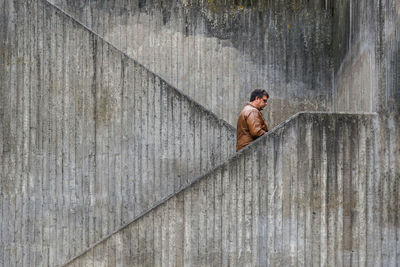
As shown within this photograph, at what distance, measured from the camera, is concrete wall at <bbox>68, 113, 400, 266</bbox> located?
17.6 feet

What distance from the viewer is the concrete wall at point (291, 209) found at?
5.38m

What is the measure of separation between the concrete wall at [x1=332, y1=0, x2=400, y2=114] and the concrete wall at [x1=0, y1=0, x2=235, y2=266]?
2529 millimetres

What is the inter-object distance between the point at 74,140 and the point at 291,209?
177 inches

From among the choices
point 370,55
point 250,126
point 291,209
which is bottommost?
point 291,209

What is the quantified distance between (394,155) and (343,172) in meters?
0.75

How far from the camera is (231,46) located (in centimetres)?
889

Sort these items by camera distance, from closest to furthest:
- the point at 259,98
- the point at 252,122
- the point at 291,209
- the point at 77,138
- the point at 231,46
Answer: the point at 291,209 → the point at 252,122 → the point at 259,98 → the point at 77,138 → the point at 231,46

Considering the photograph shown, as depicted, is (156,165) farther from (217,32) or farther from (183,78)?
(217,32)

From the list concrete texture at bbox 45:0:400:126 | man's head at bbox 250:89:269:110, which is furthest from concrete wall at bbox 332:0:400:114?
man's head at bbox 250:89:269:110

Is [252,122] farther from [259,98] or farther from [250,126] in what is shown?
[259,98]

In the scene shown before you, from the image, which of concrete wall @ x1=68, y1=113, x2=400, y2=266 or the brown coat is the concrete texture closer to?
the brown coat

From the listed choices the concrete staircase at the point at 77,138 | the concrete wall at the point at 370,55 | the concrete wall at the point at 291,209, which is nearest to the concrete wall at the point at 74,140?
the concrete staircase at the point at 77,138

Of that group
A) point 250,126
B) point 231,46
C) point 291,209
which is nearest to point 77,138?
point 250,126

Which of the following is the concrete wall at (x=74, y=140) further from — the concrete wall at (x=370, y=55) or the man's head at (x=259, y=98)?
the concrete wall at (x=370, y=55)
